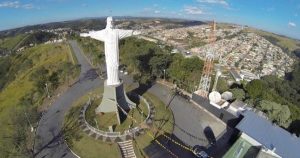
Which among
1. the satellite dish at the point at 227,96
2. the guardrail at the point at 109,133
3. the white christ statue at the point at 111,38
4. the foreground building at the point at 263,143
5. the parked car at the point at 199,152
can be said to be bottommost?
the parked car at the point at 199,152

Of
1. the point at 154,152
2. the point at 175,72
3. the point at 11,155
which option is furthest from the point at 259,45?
the point at 11,155

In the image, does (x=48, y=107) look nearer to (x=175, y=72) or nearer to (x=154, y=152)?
(x=154, y=152)

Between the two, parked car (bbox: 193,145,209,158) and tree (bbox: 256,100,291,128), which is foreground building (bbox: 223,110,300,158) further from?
tree (bbox: 256,100,291,128)

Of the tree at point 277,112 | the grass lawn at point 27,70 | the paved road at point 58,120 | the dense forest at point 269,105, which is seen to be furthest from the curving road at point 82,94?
the tree at point 277,112

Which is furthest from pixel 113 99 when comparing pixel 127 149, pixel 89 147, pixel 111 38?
pixel 111 38

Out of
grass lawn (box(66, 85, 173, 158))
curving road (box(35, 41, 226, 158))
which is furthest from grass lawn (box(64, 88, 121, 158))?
curving road (box(35, 41, 226, 158))

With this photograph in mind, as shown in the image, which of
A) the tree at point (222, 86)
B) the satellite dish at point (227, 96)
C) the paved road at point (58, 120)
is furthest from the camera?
the tree at point (222, 86)

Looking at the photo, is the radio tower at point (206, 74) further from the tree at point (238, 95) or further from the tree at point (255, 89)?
the tree at point (255, 89)
